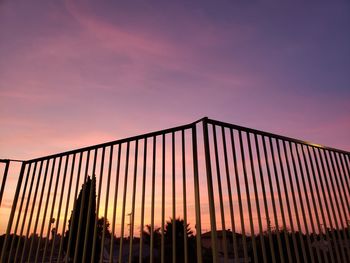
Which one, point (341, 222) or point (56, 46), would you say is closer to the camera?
point (341, 222)

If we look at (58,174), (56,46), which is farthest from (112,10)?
(58,174)

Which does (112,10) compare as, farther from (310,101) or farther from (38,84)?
(310,101)

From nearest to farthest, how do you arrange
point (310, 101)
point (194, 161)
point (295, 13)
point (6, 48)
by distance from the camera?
1. point (194, 161)
2. point (6, 48)
3. point (295, 13)
4. point (310, 101)

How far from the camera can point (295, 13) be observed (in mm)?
4859

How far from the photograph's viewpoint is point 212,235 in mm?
2043

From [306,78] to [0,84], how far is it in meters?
6.33

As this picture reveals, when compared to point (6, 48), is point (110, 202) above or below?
below

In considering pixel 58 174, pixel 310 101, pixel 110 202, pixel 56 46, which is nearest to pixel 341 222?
pixel 110 202

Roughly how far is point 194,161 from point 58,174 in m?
1.71

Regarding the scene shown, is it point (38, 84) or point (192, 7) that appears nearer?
point (192, 7)

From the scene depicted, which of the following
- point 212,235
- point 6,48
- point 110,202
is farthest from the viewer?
point 6,48

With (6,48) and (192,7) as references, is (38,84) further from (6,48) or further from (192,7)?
(192,7)

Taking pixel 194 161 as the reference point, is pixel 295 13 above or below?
above

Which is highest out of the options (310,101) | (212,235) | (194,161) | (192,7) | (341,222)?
(192,7)
